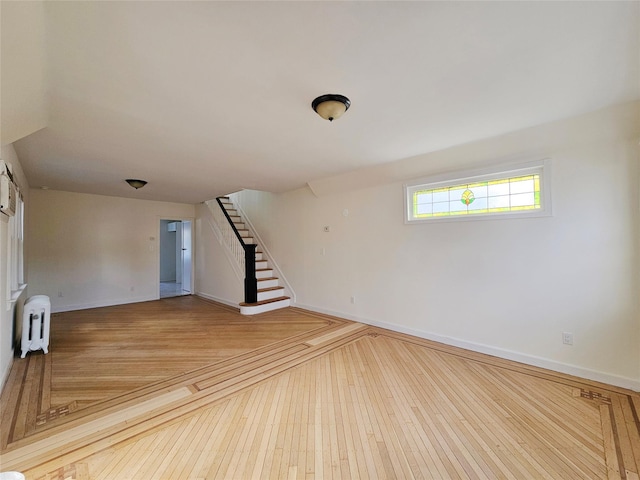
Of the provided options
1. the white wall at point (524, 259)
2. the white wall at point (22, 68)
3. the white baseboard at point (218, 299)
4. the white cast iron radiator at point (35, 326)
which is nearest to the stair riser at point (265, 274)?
the white baseboard at point (218, 299)

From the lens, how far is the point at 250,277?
5535 millimetres

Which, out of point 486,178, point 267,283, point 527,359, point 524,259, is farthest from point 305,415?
point 267,283

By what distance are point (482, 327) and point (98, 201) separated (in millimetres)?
7589

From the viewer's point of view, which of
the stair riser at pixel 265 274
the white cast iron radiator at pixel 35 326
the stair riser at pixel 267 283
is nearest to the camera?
the white cast iron radiator at pixel 35 326

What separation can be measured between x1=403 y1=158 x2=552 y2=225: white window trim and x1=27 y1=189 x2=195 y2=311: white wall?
236 inches

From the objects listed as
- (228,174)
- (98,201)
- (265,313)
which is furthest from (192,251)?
(228,174)

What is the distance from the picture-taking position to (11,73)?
1600mm

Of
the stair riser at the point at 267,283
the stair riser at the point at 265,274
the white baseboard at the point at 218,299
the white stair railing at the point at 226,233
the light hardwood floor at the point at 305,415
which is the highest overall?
the white stair railing at the point at 226,233

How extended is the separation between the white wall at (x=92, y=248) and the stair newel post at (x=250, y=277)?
288cm

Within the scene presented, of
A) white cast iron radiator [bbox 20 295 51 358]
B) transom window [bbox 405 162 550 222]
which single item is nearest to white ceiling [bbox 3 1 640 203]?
transom window [bbox 405 162 550 222]

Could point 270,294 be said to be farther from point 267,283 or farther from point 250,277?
point 250,277

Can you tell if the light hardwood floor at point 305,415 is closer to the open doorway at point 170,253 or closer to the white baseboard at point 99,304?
the white baseboard at point 99,304

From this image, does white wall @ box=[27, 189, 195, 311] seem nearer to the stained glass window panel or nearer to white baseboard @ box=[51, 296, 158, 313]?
white baseboard @ box=[51, 296, 158, 313]

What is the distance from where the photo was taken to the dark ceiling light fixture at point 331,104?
2.05 meters
